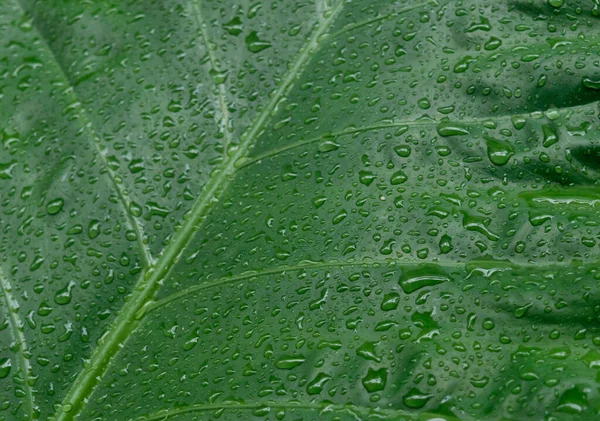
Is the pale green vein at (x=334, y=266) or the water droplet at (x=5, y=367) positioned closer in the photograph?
the pale green vein at (x=334, y=266)

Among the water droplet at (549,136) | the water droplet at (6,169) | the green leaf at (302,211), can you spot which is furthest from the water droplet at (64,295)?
the water droplet at (549,136)

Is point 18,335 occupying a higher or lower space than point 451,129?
lower

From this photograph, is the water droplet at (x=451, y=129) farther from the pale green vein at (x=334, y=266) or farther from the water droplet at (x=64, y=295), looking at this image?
the water droplet at (x=64, y=295)

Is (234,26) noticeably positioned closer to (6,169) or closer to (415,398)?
(6,169)

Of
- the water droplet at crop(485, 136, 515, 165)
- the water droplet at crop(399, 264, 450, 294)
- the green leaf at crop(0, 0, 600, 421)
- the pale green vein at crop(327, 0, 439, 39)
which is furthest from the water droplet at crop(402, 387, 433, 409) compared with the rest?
the pale green vein at crop(327, 0, 439, 39)

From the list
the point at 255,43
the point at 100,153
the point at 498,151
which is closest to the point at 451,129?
the point at 498,151

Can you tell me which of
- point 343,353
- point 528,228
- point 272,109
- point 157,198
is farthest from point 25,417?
point 528,228

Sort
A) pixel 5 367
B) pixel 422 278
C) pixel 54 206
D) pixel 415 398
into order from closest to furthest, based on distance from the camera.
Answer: pixel 415 398 < pixel 422 278 < pixel 5 367 < pixel 54 206
